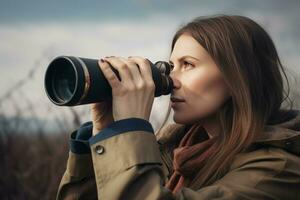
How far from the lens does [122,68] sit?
45.9 inches

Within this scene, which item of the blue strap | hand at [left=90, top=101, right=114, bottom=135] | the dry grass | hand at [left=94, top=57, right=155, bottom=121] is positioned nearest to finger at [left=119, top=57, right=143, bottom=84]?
hand at [left=94, top=57, right=155, bottom=121]

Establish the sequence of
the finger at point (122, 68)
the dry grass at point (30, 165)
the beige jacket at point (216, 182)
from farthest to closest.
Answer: the dry grass at point (30, 165), the finger at point (122, 68), the beige jacket at point (216, 182)

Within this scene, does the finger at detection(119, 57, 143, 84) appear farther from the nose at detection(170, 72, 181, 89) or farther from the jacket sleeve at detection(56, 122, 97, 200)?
the jacket sleeve at detection(56, 122, 97, 200)

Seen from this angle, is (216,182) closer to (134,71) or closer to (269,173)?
(269,173)

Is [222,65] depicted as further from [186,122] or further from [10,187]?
[10,187]

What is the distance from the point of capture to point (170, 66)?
1395mm

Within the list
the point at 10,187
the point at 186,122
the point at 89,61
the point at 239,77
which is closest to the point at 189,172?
the point at 186,122

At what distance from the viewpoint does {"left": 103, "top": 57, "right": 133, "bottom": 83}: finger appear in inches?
45.6

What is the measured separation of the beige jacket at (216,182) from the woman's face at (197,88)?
0.52ft

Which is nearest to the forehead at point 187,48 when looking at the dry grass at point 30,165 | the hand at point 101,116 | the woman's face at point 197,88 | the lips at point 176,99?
the woman's face at point 197,88

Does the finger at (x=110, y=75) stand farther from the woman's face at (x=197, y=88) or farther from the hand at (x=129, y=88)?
the woman's face at (x=197, y=88)

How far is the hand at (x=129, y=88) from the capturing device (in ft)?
3.73

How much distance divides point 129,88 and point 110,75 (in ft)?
0.17

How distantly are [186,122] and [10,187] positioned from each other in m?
2.10
